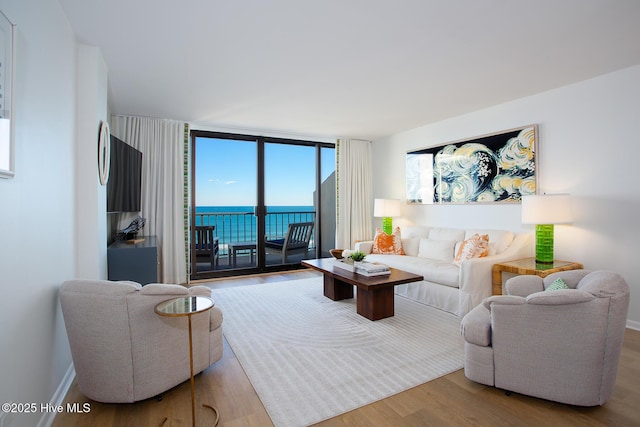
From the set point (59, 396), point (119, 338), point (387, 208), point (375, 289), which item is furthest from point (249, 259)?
point (119, 338)

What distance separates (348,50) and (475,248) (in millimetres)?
2614

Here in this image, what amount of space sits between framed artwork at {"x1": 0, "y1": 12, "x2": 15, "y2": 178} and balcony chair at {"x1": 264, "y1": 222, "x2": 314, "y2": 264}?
4659 mm

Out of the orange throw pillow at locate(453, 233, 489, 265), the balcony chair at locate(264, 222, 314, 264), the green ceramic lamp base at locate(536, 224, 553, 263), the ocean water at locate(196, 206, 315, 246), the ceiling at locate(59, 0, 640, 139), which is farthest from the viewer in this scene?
the balcony chair at locate(264, 222, 314, 264)

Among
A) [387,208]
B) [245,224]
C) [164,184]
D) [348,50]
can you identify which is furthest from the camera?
[245,224]

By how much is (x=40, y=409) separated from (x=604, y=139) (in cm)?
A: 491

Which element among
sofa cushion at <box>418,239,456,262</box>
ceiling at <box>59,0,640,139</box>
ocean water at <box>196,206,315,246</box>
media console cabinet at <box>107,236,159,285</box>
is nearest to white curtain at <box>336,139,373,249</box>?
ocean water at <box>196,206,315,246</box>

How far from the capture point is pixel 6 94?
4.30 feet

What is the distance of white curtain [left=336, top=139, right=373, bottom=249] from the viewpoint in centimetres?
616

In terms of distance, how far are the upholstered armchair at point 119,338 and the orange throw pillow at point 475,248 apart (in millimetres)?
3180

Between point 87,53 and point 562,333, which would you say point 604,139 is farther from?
point 87,53

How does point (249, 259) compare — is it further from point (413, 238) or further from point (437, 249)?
point (437, 249)

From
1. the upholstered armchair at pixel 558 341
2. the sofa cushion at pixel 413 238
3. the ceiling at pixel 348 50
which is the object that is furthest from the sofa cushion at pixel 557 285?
the sofa cushion at pixel 413 238

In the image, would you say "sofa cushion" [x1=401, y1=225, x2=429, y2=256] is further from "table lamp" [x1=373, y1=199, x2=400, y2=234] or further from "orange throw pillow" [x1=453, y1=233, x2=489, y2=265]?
"orange throw pillow" [x1=453, y1=233, x2=489, y2=265]

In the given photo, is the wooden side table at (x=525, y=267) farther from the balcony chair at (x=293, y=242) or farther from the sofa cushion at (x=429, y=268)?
the balcony chair at (x=293, y=242)
